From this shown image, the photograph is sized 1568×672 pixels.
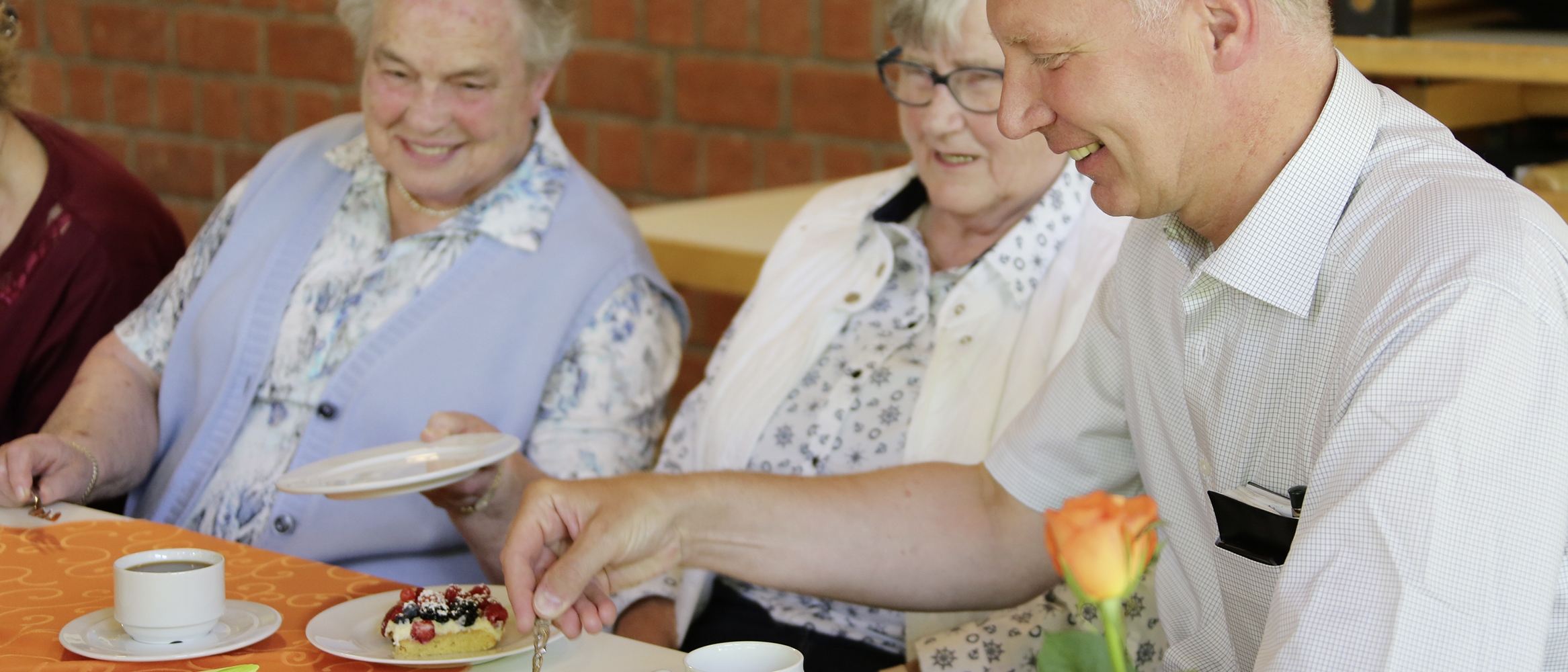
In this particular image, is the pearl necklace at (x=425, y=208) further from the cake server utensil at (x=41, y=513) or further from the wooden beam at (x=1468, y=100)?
the wooden beam at (x=1468, y=100)

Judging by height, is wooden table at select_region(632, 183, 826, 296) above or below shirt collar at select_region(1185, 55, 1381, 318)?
below

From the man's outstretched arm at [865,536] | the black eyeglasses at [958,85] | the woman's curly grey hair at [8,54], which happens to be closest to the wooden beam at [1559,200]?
the black eyeglasses at [958,85]

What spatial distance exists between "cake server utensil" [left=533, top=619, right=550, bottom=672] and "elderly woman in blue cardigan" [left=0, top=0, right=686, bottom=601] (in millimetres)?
503

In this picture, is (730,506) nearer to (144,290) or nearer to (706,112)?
(144,290)

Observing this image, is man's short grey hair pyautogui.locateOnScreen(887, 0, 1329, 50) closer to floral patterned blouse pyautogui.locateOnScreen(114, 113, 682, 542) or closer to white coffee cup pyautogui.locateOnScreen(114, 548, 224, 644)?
floral patterned blouse pyautogui.locateOnScreen(114, 113, 682, 542)

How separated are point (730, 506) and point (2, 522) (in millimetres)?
716

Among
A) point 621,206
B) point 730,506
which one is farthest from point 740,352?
point 730,506

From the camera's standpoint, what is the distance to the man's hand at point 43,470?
147 centimetres

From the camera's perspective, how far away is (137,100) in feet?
13.8

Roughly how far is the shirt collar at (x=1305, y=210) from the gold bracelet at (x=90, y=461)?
50.5 inches

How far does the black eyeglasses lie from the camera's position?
5.79 feet

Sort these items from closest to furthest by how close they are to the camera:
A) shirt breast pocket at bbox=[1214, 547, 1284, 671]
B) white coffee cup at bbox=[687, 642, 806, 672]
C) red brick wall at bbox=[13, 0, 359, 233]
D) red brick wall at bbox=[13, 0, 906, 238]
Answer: white coffee cup at bbox=[687, 642, 806, 672] < shirt breast pocket at bbox=[1214, 547, 1284, 671] < red brick wall at bbox=[13, 0, 906, 238] < red brick wall at bbox=[13, 0, 359, 233]

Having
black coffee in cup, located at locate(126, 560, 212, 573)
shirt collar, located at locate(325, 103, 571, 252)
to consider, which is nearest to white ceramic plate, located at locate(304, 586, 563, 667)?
black coffee in cup, located at locate(126, 560, 212, 573)

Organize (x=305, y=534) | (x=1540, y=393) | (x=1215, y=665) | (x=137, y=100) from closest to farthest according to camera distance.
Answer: (x=1540, y=393), (x=1215, y=665), (x=305, y=534), (x=137, y=100)
